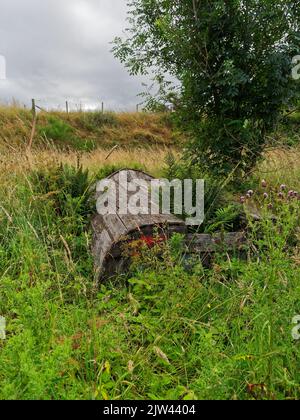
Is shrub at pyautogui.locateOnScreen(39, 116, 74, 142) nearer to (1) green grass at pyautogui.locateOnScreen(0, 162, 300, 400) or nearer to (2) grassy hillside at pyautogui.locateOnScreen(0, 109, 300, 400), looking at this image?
(2) grassy hillside at pyautogui.locateOnScreen(0, 109, 300, 400)

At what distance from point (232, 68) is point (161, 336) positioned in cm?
373

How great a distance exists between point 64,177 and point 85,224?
1.91ft

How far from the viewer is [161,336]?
Answer: 2.23 metres

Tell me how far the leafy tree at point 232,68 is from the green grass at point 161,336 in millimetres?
2408

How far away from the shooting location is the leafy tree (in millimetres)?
4922

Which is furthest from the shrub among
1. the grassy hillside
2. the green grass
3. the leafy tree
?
the green grass

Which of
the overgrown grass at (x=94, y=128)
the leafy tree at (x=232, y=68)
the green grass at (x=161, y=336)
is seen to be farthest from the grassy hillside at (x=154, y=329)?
the overgrown grass at (x=94, y=128)

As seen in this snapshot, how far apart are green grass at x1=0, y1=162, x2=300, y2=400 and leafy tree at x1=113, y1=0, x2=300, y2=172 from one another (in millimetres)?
2408

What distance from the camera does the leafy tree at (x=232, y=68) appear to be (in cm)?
492

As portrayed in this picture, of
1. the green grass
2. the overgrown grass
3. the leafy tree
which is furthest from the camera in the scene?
the overgrown grass

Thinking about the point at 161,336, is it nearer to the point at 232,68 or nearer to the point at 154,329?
the point at 154,329

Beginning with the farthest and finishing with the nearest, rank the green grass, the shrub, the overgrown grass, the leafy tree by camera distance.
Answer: the shrub < the overgrown grass < the leafy tree < the green grass

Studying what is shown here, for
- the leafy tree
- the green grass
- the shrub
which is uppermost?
the shrub
